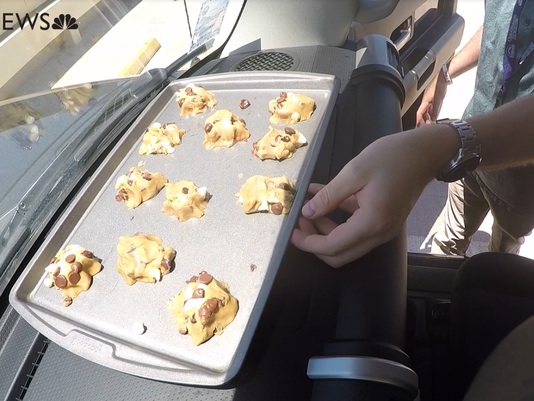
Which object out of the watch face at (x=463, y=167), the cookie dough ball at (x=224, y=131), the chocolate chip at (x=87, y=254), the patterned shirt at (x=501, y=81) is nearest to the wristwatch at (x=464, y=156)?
the watch face at (x=463, y=167)

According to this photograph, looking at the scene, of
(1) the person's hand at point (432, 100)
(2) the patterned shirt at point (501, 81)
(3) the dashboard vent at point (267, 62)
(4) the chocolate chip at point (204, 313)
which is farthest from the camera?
(1) the person's hand at point (432, 100)

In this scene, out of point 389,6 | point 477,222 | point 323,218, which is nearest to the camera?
point 323,218

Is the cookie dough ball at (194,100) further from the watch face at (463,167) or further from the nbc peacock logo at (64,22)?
the watch face at (463,167)

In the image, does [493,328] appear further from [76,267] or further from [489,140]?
[76,267]

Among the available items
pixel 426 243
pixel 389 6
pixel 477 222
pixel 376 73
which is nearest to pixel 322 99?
pixel 376 73

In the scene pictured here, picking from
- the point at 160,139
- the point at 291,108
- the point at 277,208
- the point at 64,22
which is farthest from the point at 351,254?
the point at 64,22

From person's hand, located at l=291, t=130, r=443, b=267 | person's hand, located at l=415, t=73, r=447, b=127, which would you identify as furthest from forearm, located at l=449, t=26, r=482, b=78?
person's hand, located at l=291, t=130, r=443, b=267

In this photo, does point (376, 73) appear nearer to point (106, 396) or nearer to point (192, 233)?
point (192, 233)
